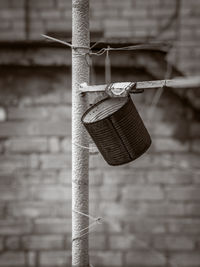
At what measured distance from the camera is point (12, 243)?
3549 mm

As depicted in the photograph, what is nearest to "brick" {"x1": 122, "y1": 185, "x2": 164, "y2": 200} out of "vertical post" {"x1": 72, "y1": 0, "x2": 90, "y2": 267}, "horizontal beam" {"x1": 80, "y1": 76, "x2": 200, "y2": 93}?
"vertical post" {"x1": 72, "y1": 0, "x2": 90, "y2": 267}

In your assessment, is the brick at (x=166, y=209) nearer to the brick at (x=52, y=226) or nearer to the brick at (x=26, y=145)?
the brick at (x=52, y=226)

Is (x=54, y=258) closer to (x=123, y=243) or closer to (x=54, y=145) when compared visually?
(x=123, y=243)

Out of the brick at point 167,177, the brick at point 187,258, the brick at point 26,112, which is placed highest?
the brick at point 26,112

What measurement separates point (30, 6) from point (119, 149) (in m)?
3.24

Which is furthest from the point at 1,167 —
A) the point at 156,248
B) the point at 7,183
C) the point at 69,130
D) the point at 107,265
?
the point at 156,248

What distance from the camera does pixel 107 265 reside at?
3.55 meters

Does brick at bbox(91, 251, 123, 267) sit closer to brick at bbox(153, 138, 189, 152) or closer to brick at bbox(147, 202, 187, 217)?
brick at bbox(147, 202, 187, 217)

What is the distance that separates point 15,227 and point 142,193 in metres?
1.27

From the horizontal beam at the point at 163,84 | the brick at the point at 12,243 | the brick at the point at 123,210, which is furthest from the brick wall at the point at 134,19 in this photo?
the horizontal beam at the point at 163,84

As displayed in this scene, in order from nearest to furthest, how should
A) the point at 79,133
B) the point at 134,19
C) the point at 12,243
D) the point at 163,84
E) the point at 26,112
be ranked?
the point at 163,84 < the point at 79,133 < the point at 26,112 < the point at 12,243 < the point at 134,19

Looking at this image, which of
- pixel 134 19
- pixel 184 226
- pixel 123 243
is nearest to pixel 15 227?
pixel 123 243

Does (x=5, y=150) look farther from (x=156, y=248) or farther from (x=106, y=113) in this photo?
(x=106, y=113)

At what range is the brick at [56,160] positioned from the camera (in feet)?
11.4
